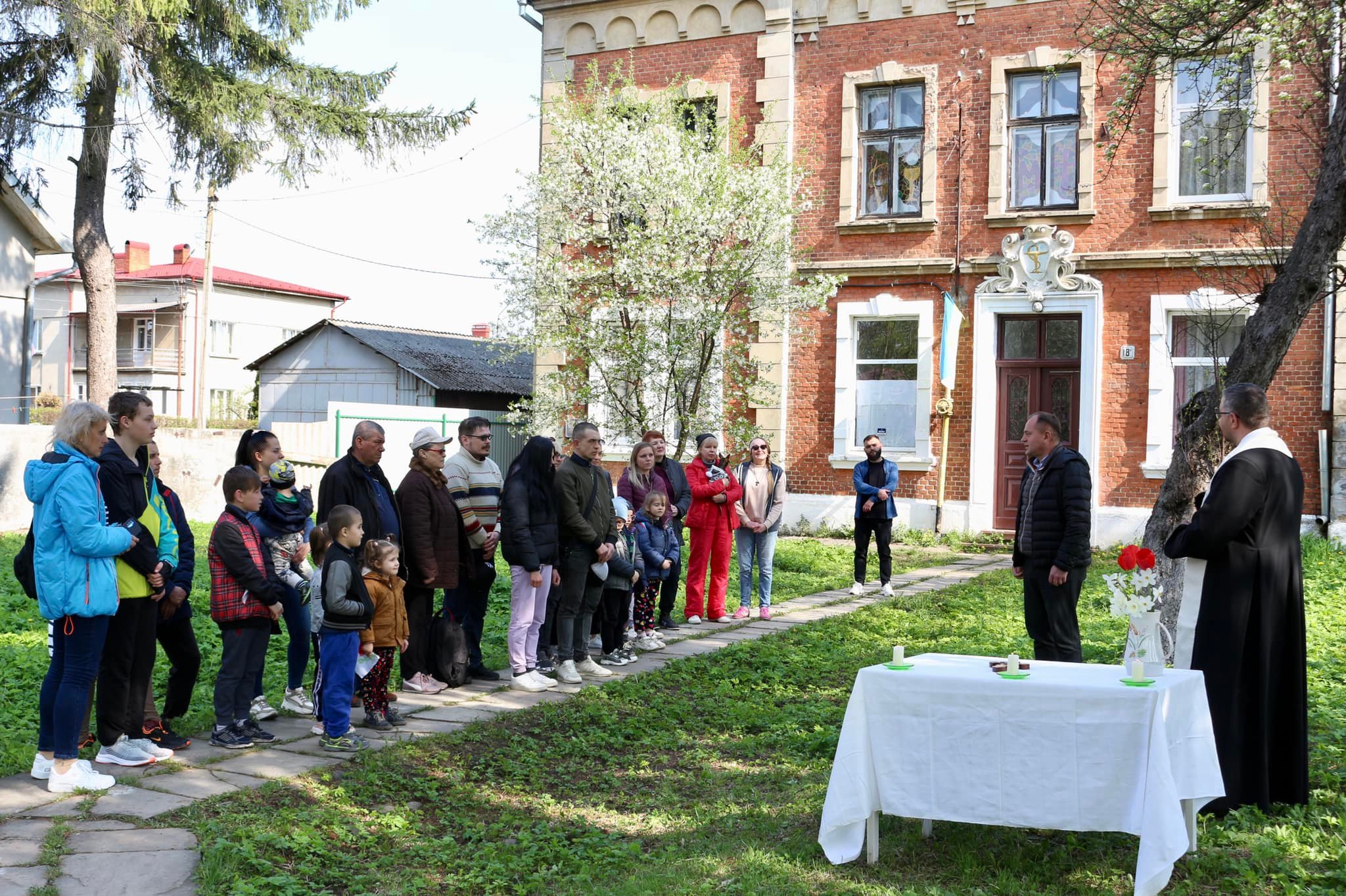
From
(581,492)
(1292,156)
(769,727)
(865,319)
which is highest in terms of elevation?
(1292,156)

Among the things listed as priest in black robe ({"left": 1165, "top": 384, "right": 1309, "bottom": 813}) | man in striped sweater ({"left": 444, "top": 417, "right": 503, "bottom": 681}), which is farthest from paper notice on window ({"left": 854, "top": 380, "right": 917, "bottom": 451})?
priest in black robe ({"left": 1165, "top": 384, "right": 1309, "bottom": 813})

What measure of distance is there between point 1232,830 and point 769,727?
9.59 ft

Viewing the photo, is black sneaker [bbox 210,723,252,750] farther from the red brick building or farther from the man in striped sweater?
the red brick building

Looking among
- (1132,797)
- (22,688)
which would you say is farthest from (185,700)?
(1132,797)

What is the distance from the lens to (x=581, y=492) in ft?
29.1

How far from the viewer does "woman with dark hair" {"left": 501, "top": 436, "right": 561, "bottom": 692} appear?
838 centimetres

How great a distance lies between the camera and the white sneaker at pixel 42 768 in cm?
595

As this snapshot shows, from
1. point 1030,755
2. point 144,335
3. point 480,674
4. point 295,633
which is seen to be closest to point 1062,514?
point 1030,755

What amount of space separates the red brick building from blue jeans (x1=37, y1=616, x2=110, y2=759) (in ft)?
48.2

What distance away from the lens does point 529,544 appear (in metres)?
8.38

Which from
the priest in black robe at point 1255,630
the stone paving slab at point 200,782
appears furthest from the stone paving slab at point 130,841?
the priest in black robe at point 1255,630

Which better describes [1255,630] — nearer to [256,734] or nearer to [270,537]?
[256,734]

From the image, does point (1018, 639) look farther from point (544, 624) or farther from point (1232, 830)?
point (1232, 830)

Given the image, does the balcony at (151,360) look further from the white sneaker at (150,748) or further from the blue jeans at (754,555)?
the white sneaker at (150,748)
